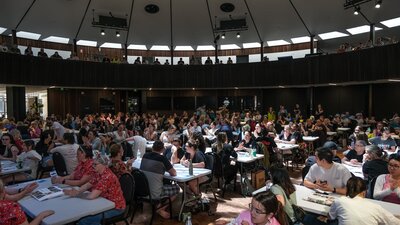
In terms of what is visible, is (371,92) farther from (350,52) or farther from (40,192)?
(40,192)

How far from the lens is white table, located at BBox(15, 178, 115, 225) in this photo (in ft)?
→ 10.4

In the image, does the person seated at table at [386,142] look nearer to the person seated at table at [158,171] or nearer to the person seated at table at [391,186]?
the person seated at table at [391,186]

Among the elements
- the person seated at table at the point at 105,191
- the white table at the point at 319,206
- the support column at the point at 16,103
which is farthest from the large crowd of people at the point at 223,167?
the support column at the point at 16,103

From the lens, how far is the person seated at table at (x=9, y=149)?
623 cm

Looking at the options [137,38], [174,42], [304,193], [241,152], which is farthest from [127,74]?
[304,193]

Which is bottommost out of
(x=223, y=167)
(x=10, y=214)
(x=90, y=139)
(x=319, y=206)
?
(x=223, y=167)

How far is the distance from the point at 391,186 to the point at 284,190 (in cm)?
166

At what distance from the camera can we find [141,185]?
4.86 meters

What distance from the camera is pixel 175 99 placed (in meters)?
20.4

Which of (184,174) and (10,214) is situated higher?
(10,214)

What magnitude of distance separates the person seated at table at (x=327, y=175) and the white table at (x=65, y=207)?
2926 millimetres

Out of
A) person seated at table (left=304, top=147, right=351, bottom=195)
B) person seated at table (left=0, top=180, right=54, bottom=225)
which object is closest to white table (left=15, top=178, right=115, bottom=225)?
person seated at table (left=0, top=180, right=54, bottom=225)

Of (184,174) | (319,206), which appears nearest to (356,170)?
(319,206)

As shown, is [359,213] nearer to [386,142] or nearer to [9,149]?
[386,142]
